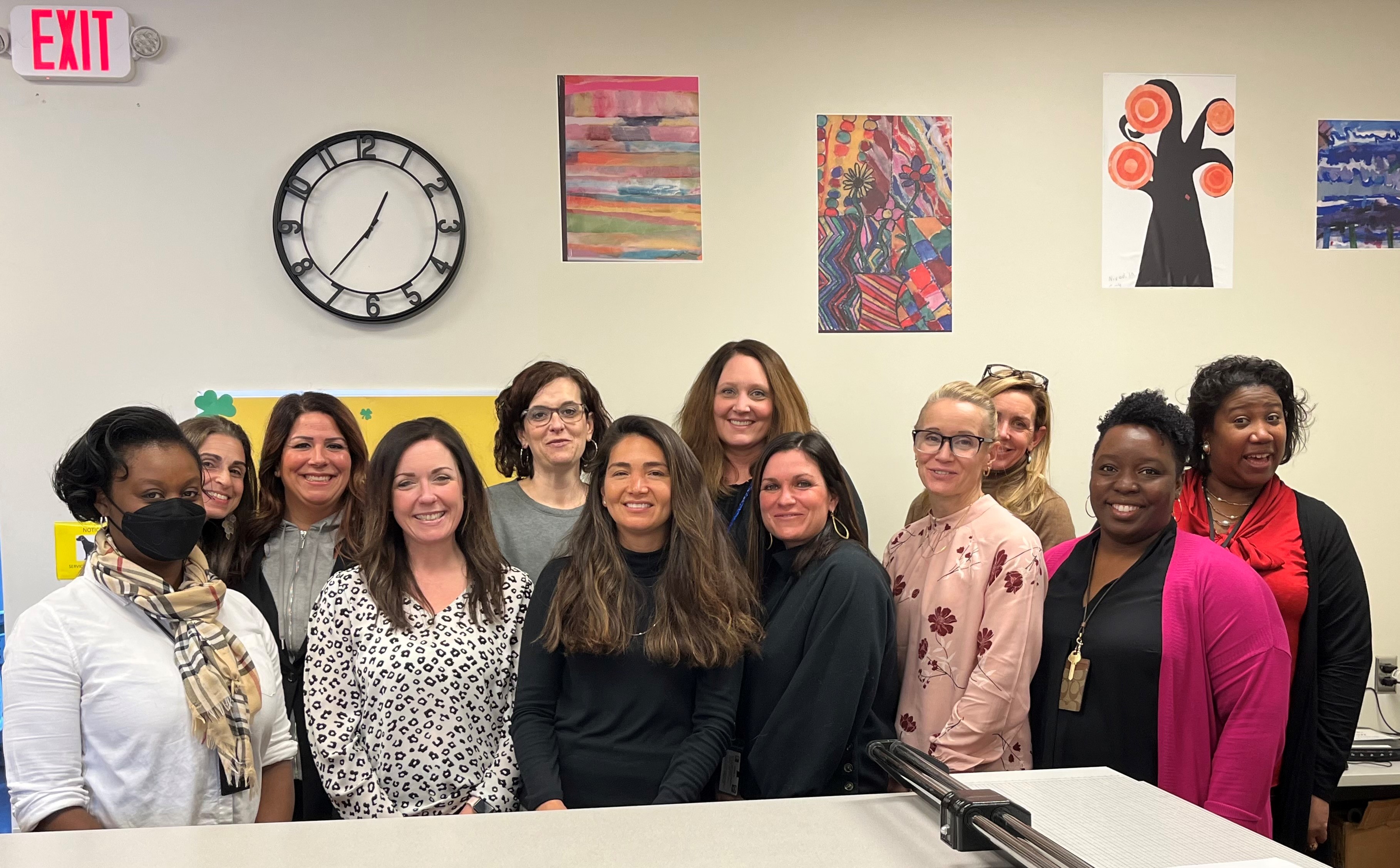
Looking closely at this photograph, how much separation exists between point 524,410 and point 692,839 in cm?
148

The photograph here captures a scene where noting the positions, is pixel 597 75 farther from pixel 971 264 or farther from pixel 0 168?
pixel 0 168

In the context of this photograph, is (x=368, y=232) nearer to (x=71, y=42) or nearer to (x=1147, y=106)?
(x=71, y=42)

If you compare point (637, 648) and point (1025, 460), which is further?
point (1025, 460)

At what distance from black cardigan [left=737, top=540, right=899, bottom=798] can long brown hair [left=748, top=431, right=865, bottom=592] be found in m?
0.04

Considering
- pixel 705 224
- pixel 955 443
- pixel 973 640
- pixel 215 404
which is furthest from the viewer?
pixel 705 224

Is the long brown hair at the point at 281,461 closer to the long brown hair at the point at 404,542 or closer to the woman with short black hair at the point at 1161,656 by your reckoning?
the long brown hair at the point at 404,542

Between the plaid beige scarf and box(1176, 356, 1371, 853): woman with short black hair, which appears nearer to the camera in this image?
the plaid beige scarf

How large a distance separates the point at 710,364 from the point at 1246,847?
1786 millimetres

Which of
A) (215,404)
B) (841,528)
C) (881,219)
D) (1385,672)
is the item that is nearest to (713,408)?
(841,528)

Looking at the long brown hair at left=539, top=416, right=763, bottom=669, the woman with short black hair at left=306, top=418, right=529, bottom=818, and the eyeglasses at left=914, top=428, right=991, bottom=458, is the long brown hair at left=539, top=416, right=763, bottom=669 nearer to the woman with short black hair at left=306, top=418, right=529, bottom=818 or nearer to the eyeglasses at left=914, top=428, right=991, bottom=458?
the woman with short black hair at left=306, top=418, right=529, bottom=818

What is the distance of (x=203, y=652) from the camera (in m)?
1.70

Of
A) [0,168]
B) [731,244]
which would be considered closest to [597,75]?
[731,244]

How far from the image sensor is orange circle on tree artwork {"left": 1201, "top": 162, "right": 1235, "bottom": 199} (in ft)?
11.2

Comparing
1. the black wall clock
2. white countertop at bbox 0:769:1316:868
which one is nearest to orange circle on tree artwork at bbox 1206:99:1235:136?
the black wall clock
